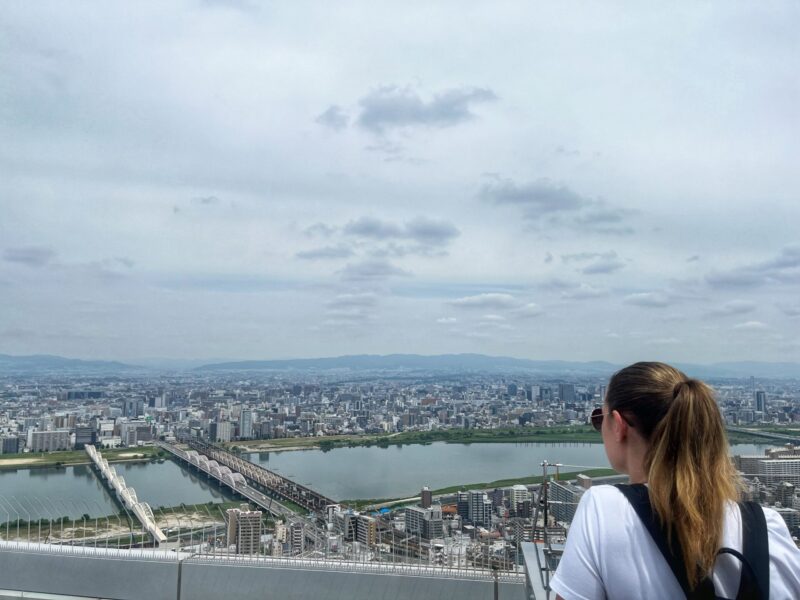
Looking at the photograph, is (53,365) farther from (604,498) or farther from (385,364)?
(604,498)

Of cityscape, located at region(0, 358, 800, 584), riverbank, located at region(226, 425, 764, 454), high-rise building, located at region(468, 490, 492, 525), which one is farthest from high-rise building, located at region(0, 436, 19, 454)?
high-rise building, located at region(468, 490, 492, 525)

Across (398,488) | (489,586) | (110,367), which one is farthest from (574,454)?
(110,367)

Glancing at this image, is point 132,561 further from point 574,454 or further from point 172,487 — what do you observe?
point 574,454

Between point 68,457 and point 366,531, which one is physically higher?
point 366,531

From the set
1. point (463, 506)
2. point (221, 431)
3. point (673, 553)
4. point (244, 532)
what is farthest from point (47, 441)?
point (673, 553)

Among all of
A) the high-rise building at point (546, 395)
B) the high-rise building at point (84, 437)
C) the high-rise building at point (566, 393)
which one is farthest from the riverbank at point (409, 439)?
the high-rise building at point (84, 437)
